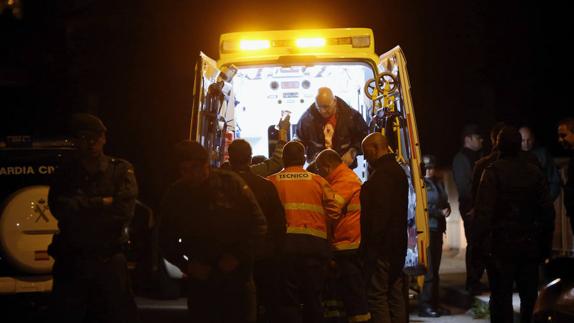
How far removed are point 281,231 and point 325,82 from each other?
4.34m

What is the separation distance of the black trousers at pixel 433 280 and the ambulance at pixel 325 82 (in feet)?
4.00

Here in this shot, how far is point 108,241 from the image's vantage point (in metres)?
6.04

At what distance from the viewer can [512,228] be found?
673 cm

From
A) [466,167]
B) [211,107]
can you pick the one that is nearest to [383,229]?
[211,107]

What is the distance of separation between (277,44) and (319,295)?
9.44ft

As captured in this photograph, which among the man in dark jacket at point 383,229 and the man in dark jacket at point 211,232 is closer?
the man in dark jacket at point 211,232

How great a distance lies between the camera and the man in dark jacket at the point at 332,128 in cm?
893

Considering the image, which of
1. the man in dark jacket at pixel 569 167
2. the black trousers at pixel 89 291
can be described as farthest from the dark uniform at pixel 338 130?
the black trousers at pixel 89 291

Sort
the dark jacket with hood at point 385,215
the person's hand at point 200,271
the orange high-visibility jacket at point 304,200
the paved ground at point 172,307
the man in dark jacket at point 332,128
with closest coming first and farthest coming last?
the person's hand at point 200,271 < the dark jacket with hood at point 385,215 < the orange high-visibility jacket at point 304,200 < the paved ground at point 172,307 < the man in dark jacket at point 332,128

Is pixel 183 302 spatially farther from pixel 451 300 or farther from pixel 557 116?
pixel 557 116

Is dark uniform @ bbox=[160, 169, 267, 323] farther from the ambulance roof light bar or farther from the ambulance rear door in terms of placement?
the ambulance roof light bar

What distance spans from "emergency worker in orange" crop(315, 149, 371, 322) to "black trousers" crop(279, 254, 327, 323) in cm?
32

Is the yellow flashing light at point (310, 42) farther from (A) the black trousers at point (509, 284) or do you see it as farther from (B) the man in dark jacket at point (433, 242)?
(A) the black trousers at point (509, 284)

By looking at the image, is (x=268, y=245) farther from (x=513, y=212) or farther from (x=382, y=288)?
(x=513, y=212)
